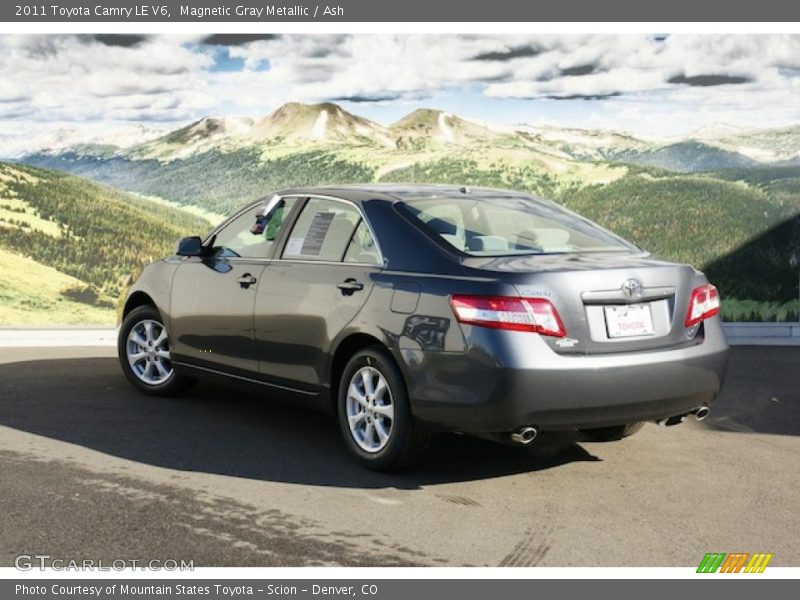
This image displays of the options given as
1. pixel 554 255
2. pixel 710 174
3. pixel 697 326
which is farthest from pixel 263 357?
pixel 710 174

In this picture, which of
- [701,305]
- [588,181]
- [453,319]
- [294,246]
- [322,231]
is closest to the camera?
[453,319]

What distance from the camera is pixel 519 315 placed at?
6285mm

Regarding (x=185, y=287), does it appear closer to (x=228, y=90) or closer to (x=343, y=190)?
(x=343, y=190)

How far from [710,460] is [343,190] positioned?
287cm

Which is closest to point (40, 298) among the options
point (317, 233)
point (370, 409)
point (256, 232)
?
point (256, 232)

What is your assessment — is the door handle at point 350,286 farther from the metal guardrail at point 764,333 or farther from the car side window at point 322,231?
the metal guardrail at point 764,333

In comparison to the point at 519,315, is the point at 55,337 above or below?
below

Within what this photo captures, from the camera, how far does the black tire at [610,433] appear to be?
755cm

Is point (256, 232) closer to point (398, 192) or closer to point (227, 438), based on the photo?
point (398, 192)

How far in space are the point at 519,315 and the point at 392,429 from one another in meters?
1.05

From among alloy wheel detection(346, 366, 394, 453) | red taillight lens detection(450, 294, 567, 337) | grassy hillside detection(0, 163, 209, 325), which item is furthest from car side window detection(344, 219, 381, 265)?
grassy hillside detection(0, 163, 209, 325)

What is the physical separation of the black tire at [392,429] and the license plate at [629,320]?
3.90ft

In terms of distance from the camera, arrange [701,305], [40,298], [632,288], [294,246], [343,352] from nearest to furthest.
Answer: [632,288]
[701,305]
[343,352]
[294,246]
[40,298]

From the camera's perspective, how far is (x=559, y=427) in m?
6.43
